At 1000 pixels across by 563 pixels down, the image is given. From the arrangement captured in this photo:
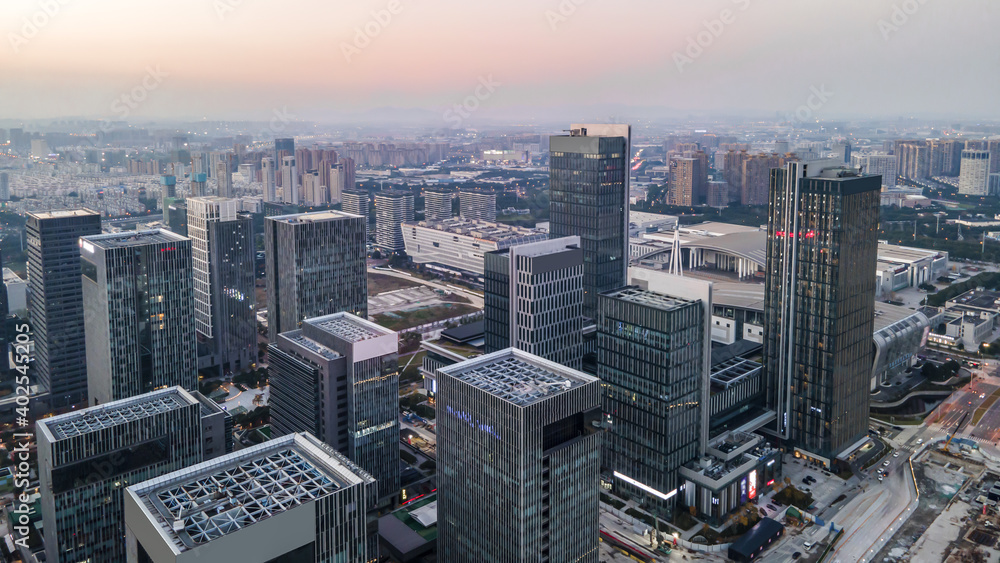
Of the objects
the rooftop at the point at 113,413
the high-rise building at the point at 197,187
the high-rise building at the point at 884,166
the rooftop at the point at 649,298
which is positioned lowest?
the rooftop at the point at 113,413

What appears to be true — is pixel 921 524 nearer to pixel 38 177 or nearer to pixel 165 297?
pixel 165 297

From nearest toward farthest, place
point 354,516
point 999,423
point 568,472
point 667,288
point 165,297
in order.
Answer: point 354,516, point 568,472, point 667,288, point 165,297, point 999,423

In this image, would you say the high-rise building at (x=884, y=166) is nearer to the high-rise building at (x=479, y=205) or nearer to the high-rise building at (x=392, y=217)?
the high-rise building at (x=479, y=205)

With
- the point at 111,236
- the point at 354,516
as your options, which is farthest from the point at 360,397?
the point at 111,236

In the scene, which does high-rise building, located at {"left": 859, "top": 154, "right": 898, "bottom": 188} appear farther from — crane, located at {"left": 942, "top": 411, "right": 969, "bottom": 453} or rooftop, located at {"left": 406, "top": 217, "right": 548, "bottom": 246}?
crane, located at {"left": 942, "top": 411, "right": 969, "bottom": 453}

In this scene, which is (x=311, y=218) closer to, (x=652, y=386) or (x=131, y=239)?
(x=131, y=239)

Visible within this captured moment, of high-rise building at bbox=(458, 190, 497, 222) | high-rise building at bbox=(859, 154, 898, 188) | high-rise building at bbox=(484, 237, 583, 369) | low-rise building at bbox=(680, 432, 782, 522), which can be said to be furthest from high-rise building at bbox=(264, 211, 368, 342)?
high-rise building at bbox=(859, 154, 898, 188)

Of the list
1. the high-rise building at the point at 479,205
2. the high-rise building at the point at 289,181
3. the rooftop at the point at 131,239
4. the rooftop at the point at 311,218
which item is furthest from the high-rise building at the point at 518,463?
the high-rise building at the point at 289,181
